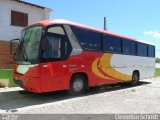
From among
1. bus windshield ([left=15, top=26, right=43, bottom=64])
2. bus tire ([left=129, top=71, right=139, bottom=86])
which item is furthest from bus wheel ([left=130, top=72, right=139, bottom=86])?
bus windshield ([left=15, top=26, right=43, bottom=64])

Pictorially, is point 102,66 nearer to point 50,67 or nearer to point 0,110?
point 50,67

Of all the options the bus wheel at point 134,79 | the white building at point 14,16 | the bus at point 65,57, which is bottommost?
the bus wheel at point 134,79

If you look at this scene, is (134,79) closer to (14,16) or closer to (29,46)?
(29,46)

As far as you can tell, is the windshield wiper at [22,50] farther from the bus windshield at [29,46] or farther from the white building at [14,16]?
the white building at [14,16]

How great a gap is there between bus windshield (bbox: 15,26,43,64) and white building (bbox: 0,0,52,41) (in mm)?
9215

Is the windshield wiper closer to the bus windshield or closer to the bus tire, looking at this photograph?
the bus windshield

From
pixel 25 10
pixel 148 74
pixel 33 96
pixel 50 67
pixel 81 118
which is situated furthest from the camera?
pixel 25 10

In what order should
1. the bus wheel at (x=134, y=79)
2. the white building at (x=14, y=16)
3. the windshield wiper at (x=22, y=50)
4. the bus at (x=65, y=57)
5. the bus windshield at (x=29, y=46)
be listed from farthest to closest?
the white building at (x=14, y=16) → the bus wheel at (x=134, y=79) → the windshield wiper at (x=22, y=50) → the bus windshield at (x=29, y=46) → the bus at (x=65, y=57)

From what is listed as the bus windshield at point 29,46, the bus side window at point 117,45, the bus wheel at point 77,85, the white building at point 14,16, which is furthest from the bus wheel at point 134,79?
the white building at point 14,16

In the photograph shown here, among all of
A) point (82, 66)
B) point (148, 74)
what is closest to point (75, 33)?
point (82, 66)

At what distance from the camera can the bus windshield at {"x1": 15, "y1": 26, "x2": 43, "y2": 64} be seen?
1106 cm

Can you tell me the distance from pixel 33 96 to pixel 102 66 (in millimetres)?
3961

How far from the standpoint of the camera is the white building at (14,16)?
20.9 metres

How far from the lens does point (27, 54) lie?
11461mm
